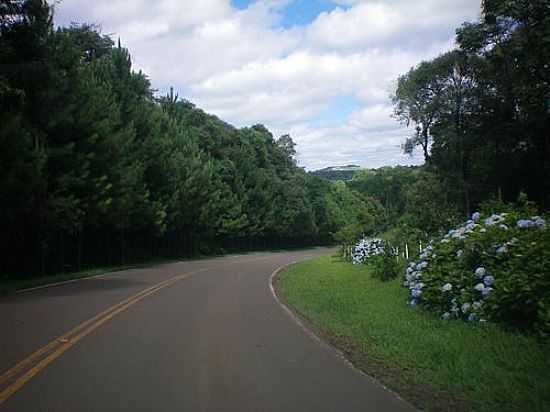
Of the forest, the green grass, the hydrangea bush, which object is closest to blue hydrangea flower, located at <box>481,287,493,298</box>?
the hydrangea bush

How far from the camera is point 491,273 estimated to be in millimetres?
12219

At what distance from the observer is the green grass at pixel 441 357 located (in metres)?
7.29

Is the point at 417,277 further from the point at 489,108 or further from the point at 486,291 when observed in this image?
the point at 489,108

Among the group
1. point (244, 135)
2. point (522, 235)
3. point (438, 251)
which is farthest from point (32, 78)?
point (244, 135)

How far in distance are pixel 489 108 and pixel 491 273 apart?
26.3 meters

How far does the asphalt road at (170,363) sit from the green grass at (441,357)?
0.52 m

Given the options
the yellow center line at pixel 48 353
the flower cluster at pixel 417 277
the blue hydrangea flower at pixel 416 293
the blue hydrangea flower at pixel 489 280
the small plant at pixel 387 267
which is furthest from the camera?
the small plant at pixel 387 267

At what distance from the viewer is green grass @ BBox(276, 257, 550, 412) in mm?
7285

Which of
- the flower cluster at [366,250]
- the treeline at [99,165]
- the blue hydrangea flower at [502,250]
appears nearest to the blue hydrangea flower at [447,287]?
the blue hydrangea flower at [502,250]

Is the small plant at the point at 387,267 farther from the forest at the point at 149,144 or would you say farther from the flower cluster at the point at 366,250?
the flower cluster at the point at 366,250

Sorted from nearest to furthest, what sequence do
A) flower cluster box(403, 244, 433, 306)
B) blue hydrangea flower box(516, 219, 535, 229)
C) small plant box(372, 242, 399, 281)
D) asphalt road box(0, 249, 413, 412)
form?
asphalt road box(0, 249, 413, 412)
blue hydrangea flower box(516, 219, 535, 229)
flower cluster box(403, 244, 433, 306)
small plant box(372, 242, 399, 281)

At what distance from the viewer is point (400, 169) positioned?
13800cm

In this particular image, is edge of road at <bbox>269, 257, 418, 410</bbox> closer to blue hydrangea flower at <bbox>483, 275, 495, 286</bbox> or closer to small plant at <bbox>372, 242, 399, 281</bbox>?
blue hydrangea flower at <bbox>483, 275, 495, 286</bbox>

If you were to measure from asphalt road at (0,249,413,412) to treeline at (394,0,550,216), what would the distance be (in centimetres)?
1367
